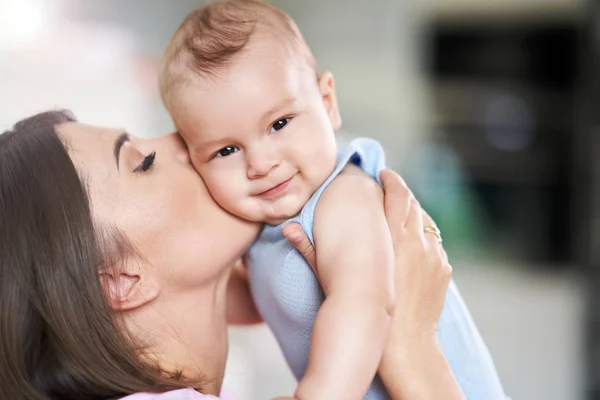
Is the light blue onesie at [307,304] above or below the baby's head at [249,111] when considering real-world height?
below

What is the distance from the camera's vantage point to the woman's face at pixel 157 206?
91 centimetres

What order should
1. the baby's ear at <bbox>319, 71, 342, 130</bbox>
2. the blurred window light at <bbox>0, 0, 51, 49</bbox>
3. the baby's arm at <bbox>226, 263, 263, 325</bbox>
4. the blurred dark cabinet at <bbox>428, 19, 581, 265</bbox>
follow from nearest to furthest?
the baby's ear at <bbox>319, 71, 342, 130</bbox>, the baby's arm at <bbox>226, 263, 263, 325</bbox>, the blurred window light at <bbox>0, 0, 51, 49</bbox>, the blurred dark cabinet at <bbox>428, 19, 581, 265</bbox>

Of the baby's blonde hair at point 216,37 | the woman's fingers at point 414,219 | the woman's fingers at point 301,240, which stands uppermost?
the baby's blonde hair at point 216,37

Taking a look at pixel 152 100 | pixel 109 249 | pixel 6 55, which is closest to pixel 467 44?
pixel 152 100

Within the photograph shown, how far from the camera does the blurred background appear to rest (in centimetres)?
318

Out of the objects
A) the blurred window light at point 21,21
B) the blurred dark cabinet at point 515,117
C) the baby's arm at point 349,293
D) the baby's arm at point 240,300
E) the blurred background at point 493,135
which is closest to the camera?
the baby's arm at point 349,293

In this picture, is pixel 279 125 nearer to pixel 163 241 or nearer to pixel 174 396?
pixel 163 241

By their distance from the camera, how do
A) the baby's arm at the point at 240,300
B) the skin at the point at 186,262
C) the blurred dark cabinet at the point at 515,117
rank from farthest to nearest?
the blurred dark cabinet at the point at 515,117 → the baby's arm at the point at 240,300 → the skin at the point at 186,262

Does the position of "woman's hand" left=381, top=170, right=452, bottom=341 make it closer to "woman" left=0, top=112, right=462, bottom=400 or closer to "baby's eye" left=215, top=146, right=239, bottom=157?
"woman" left=0, top=112, right=462, bottom=400

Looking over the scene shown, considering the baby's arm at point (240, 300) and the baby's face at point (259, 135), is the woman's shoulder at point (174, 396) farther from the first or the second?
the baby's arm at point (240, 300)

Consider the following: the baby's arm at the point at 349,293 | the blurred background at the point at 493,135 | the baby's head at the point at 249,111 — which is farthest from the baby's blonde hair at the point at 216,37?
the blurred background at the point at 493,135

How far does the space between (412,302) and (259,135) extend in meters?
0.28

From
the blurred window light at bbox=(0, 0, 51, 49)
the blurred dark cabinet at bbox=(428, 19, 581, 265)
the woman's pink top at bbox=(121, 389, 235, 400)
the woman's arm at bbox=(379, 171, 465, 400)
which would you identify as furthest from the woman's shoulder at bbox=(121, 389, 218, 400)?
the blurred dark cabinet at bbox=(428, 19, 581, 265)

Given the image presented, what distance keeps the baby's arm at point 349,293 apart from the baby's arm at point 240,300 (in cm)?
33
